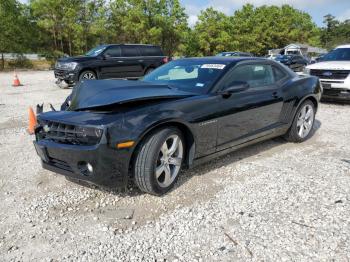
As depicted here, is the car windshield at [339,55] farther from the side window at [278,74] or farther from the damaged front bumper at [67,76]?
the damaged front bumper at [67,76]

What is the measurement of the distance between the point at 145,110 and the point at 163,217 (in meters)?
1.05

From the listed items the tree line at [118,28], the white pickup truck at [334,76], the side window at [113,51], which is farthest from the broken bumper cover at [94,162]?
the tree line at [118,28]

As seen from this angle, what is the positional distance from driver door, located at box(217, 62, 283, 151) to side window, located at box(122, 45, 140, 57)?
30.6 ft

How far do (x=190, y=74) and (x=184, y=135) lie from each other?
1033 mm

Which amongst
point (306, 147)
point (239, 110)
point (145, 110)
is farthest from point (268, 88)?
point (145, 110)

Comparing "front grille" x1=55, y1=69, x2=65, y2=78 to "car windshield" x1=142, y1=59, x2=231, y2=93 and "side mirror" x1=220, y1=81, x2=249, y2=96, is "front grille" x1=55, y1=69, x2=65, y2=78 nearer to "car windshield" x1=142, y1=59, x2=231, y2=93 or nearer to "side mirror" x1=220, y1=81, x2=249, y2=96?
"car windshield" x1=142, y1=59, x2=231, y2=93

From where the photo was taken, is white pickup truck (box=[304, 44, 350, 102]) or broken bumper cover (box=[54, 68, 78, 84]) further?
broken bumper cover (box=[54, 68, 78, 84])

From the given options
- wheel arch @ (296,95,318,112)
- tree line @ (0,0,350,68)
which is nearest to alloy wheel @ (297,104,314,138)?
wheel arch @ (296,95,318,112)

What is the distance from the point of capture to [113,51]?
42.9 ft

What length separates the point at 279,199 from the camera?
11.6ft

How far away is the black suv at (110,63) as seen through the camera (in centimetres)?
1202

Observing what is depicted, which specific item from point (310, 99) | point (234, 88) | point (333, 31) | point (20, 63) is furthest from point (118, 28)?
point (333, 31)

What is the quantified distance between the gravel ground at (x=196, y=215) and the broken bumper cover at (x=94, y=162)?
0.37 metres

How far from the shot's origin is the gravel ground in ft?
8.75
